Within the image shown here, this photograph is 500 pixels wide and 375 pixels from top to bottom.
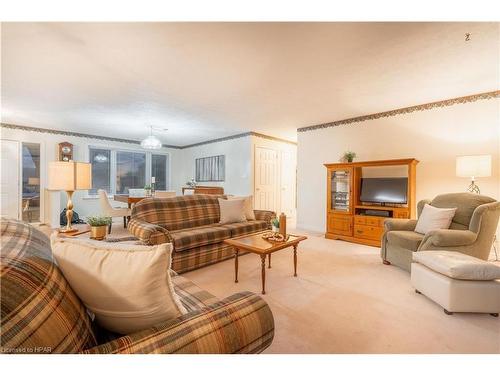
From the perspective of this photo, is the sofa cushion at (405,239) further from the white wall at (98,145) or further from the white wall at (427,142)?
the white wall at (98,145)

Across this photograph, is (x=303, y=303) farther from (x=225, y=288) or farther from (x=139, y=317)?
(x=139, y=317)

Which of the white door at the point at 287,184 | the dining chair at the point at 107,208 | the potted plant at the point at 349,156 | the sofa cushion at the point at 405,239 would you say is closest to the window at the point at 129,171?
the dining chair at the point at 107,208

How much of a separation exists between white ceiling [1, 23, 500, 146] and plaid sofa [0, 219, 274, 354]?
1877 mm

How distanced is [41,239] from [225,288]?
5.57 feet

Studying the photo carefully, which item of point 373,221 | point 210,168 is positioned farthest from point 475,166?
point 210,168

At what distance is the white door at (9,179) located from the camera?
5.15 metres

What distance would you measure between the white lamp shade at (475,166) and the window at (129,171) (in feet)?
24.6

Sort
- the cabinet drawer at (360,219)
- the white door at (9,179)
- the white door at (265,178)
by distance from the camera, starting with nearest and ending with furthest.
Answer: the cabinet drawer at (360,219) < the white door at (9,179) < the white door at (265,178)

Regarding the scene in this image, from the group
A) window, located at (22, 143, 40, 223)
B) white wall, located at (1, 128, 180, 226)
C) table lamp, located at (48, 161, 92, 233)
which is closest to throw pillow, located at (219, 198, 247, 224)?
table lamp, located at (48, 161, 92, 233)

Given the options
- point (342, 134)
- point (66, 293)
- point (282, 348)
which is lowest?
point (282, 348)

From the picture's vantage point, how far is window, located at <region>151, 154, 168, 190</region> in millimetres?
7703

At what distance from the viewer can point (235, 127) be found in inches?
216

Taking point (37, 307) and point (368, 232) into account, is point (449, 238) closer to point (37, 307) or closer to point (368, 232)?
point (368, 232)

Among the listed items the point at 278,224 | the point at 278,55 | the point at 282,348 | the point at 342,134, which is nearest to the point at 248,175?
the point at 342,134
